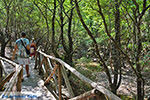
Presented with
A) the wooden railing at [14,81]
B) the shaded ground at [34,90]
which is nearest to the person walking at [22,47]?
the shaded ground at [34,90]

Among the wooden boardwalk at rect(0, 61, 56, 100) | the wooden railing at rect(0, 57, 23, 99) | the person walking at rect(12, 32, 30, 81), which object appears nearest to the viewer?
the wooden railing at rect(0, 57, 23, 99)

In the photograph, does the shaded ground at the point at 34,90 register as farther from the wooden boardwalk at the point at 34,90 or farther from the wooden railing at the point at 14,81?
the wooden railing at the point at 14,81

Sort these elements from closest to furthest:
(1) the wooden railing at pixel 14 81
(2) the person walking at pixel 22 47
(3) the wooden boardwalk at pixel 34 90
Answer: (1) the wooden railing at pixel 14 81, (3) the wooden boardwalk at pixel 34 90, (2) the person walking at pixel 22 47

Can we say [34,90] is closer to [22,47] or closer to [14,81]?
[22,47]

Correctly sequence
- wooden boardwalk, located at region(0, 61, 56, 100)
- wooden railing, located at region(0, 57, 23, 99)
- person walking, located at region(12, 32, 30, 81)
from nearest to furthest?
1. wooden railing, located at region(0, 57, 23, 99)
2. wooden boardwalk, located at region(0, 61, 56, 100)
3. person walking, located at region(12, 32, 30, 81)

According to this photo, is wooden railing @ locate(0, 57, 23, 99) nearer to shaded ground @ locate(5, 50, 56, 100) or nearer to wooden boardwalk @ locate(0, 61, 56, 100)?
wooden boardwalk @ locate(0, 61, 56, 100)

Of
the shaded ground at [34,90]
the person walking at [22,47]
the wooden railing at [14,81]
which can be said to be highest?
the person walking at [22,47]

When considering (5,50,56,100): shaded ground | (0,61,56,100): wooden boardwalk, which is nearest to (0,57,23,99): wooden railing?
(0,61,56,100): wooden boardwalk

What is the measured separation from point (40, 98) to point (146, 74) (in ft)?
32.7

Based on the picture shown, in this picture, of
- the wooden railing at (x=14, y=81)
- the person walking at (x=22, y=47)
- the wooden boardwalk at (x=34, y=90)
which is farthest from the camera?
the person walking at (x=22, y=47)

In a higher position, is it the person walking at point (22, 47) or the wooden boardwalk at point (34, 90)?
the person walking at point (22, 47)

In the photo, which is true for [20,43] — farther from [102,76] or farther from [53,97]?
[102,76]

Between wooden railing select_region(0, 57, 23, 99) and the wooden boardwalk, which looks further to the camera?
the wooden boardwalk

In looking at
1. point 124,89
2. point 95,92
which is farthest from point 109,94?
point 124,89
